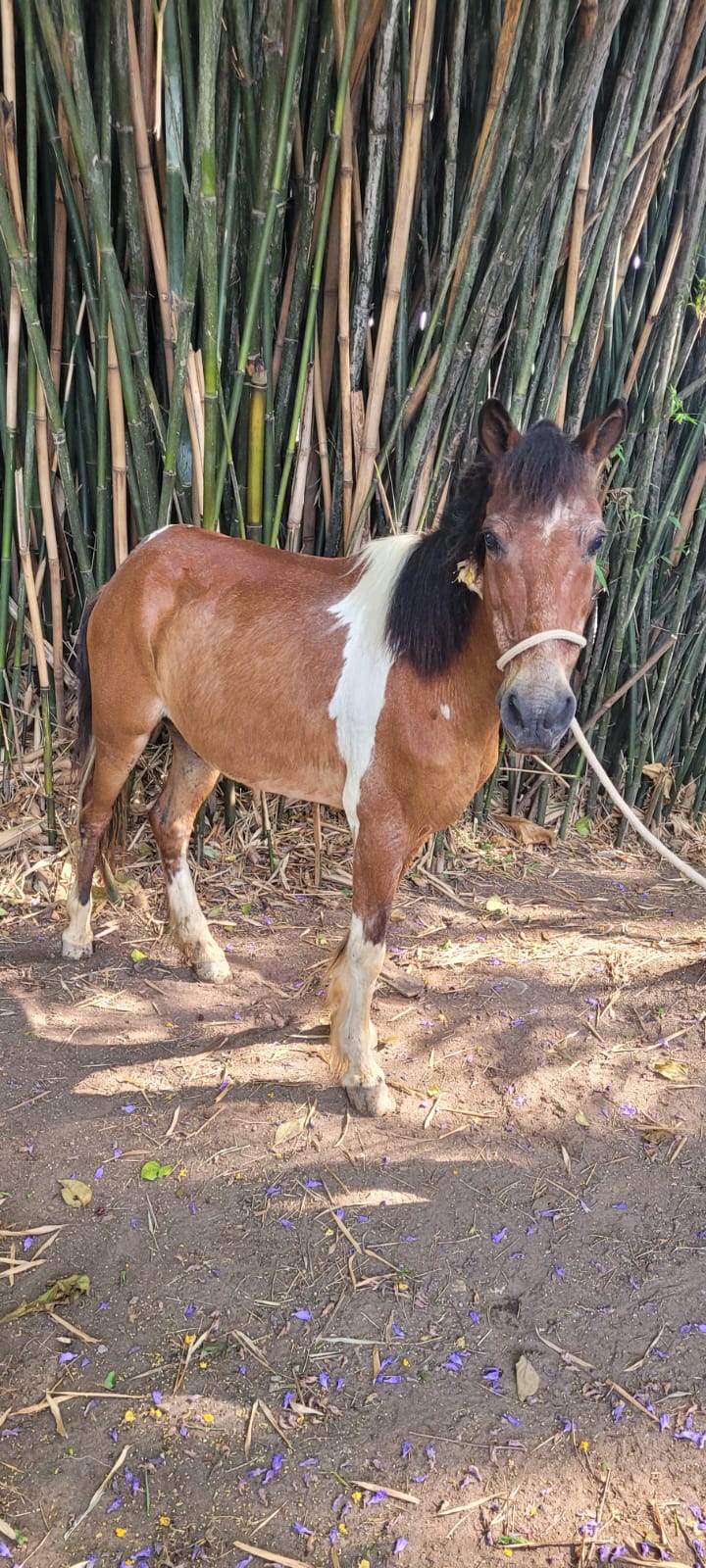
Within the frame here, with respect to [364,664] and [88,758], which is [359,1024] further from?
[88,758]

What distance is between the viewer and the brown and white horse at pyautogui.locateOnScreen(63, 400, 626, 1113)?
1.58 metres

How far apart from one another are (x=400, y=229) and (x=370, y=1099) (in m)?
2.43

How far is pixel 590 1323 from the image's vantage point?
158 cm

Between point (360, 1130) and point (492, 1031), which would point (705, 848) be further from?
point (360, 1130)

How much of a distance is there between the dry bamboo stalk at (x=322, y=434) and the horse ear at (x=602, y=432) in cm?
125

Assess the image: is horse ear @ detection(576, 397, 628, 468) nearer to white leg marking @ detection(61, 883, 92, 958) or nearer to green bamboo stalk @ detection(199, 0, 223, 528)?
green bamboo stalk @ detection(199, 0, 223, 528)

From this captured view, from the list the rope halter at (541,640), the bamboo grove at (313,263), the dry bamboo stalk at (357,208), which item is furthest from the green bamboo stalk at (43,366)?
the rope halter at (541,640)

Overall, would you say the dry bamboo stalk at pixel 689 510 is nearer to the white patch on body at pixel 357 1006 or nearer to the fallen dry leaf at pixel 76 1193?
the white patch on body at pixel 357 1006

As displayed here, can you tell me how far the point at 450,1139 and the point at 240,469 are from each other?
2.11 m

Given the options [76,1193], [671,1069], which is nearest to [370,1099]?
[76,1193]

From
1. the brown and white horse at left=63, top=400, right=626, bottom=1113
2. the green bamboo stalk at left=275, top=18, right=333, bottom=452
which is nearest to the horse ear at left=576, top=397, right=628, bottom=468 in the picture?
the brown and white horse at left=63, top=400, right=626, bottom=1113

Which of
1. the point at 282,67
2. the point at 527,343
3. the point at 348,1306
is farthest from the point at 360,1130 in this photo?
the point at 282,67

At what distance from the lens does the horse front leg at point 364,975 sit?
2018 millimetres

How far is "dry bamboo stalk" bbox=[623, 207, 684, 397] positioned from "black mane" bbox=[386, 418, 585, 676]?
1.57 m
